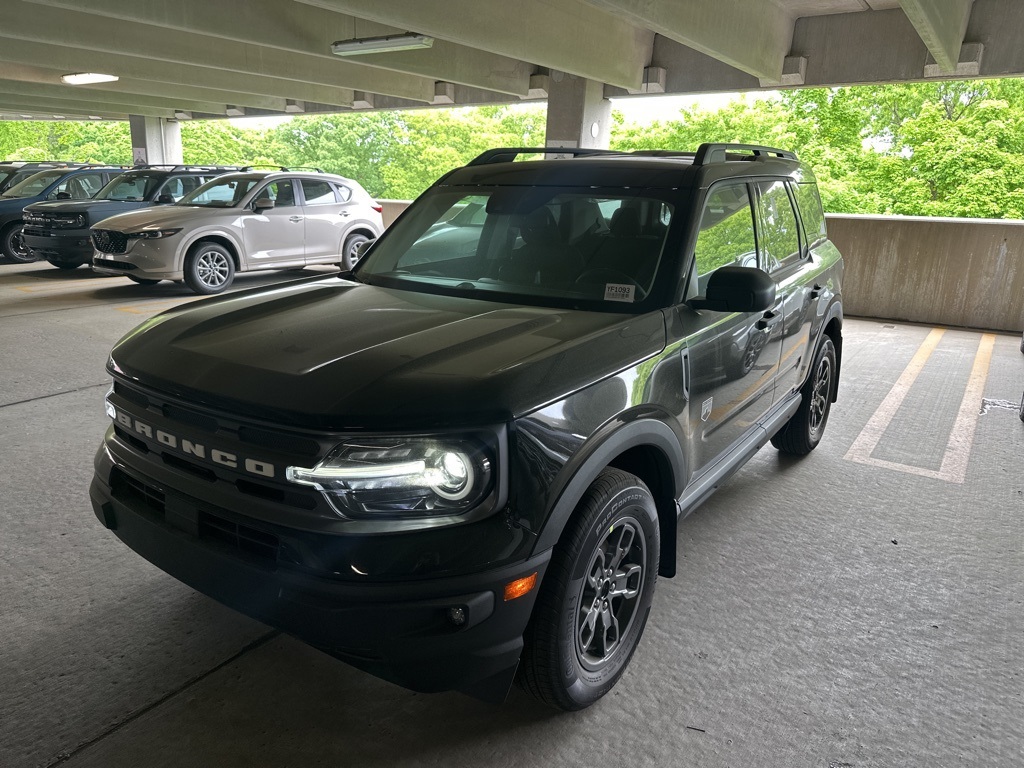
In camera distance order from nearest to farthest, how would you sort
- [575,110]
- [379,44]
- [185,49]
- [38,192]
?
[379,44]
[185,49]
[575,110]
[38,192]

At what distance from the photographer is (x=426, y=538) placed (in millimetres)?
2043

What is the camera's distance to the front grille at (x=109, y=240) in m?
10.6

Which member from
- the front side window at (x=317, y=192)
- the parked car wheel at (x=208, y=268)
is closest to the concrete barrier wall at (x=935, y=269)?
the front side window at (x=317, y=192)

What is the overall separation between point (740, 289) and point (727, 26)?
8580mm

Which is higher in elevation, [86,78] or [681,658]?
[86,78]

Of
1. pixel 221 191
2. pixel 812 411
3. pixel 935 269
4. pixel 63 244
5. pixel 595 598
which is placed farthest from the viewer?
pixel 63 244

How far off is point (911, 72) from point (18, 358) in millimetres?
12032

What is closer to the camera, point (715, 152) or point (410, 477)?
point (410, 477)

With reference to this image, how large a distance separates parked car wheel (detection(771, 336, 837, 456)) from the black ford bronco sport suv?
1378mm

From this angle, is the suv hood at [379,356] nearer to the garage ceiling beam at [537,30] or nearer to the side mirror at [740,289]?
the side mirror at [740,289]

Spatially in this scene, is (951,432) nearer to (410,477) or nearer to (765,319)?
(765,319)

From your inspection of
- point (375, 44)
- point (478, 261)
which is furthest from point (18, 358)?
point (375, 44)

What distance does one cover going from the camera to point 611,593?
2660 mm

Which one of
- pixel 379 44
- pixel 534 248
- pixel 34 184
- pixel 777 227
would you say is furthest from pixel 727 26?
pixel 34 184
